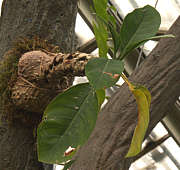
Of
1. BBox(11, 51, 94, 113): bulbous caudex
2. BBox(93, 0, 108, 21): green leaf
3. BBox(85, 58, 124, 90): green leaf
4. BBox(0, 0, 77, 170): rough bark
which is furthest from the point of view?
BBox(0, 0, 77, 170): rough bark

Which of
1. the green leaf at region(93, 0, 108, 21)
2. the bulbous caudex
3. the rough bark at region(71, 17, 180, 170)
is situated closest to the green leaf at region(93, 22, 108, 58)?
the green leaf at region(93, 0, 108, 21)

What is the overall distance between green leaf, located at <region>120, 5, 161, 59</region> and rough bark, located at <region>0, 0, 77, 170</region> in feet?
1.29

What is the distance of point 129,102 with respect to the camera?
3.18 feet

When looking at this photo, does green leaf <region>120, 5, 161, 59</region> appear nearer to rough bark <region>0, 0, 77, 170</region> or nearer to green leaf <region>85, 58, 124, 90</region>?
green leaf <region>85, 58, 124, 90</region>

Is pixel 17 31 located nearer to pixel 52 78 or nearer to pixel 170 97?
pixel 52 78

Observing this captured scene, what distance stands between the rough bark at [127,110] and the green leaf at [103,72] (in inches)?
16.6

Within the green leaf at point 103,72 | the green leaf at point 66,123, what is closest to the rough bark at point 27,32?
the green leaf at point 66,123

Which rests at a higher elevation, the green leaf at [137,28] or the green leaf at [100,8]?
the green leaf at [100,8]

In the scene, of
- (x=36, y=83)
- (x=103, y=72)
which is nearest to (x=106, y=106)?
(x=36, y=83)

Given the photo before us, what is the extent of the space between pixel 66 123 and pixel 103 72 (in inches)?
5.1

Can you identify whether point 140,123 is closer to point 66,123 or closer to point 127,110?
point 66,123

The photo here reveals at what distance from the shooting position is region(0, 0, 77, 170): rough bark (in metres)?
0.94

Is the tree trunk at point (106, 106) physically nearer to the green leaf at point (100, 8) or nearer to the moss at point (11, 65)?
the moss at point (11, 65)

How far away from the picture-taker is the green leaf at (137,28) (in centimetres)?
62
